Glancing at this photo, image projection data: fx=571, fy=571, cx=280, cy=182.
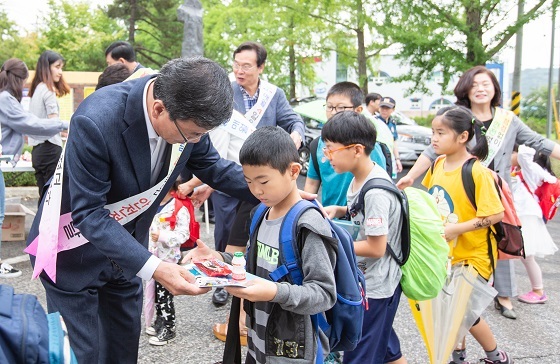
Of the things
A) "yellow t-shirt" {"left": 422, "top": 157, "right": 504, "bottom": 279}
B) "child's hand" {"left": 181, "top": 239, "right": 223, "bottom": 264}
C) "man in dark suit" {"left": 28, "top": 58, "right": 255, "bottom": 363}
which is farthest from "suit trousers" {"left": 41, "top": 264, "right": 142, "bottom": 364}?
"yellow t-shirt" {"left": 422, "top": 157, "right": 504, "bottom": 279}

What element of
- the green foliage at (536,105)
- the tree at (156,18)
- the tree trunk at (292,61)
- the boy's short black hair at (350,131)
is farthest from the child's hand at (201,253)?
the green foliage at (536,105)

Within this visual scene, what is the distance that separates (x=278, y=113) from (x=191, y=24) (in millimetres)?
5598

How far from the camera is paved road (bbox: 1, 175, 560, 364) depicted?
3.64 meters

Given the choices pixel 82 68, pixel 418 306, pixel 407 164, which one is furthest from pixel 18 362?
A: pixel 82 68

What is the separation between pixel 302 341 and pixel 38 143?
179 inches

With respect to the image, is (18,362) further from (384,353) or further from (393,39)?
(393,39)

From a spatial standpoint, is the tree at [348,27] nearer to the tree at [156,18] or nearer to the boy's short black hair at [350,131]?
the tree at [156,18]

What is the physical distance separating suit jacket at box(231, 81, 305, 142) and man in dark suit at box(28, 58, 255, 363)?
1.76m

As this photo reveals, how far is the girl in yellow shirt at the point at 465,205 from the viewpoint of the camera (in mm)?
3236

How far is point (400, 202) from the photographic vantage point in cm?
270

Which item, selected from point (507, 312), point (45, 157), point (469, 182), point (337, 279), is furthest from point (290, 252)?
point (45, 157)

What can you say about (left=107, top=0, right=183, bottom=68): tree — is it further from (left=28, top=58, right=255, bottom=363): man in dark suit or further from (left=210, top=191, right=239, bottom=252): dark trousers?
(left=28, top=58, right=255, bottom=363): man in dark suit

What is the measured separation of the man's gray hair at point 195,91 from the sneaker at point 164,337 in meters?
2.24

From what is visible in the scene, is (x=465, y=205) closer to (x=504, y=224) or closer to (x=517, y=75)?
(x=504, y=224)
